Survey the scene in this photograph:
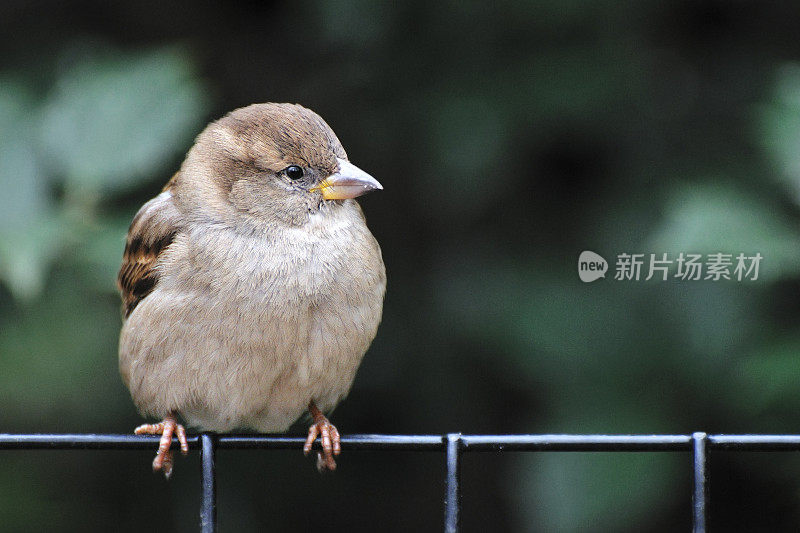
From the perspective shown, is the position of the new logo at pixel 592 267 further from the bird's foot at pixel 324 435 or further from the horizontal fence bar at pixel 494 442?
the horizontal fence bar at pixel 494 442

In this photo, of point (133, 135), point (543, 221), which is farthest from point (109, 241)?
point (543, 221)

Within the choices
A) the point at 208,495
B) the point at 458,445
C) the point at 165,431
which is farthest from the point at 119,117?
the point at 458,445

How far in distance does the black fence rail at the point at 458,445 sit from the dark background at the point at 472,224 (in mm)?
714

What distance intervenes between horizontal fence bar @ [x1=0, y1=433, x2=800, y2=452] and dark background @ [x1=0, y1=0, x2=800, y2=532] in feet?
2.32

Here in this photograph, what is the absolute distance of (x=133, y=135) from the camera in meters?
2.21

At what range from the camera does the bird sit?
80.1 inches

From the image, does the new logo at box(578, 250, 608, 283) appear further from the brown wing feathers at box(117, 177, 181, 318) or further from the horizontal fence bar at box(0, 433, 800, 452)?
the horizontal fence bar at box(0, 433, 800, 452)

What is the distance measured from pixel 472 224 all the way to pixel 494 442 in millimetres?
1388

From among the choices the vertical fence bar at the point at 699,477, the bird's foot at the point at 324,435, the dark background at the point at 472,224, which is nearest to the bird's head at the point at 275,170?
the dark background at the point at 472,224

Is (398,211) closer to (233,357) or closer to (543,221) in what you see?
(543,221)

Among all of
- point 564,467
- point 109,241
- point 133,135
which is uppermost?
point 133,135

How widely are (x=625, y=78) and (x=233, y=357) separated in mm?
1218

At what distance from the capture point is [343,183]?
220cm

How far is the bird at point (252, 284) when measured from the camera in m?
2.04
